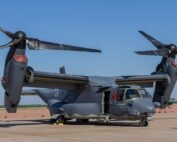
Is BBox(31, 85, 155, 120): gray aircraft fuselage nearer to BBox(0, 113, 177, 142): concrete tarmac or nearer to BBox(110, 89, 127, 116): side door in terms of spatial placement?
BBox(110, 89, 127, 116): side door

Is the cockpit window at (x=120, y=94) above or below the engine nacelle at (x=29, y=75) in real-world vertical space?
below

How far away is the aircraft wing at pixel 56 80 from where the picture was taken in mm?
23781

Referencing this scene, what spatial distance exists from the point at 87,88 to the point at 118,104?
3.20 m

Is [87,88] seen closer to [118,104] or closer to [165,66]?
[118,104]

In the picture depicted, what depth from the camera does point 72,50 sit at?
21453mm

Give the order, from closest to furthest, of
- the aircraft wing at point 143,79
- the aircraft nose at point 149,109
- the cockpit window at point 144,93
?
the aircraft nose at point 149,109
the cockpit window at point 144,93
the aircraft wing at point 143,79

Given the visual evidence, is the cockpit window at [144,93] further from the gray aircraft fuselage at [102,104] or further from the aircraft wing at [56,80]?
the aircraft wing at [56,80]

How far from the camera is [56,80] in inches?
992

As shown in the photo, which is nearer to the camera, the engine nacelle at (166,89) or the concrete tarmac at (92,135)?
the concrete tarmac at (92,135)

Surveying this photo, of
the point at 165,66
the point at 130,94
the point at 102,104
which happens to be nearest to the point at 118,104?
the point at 130,94

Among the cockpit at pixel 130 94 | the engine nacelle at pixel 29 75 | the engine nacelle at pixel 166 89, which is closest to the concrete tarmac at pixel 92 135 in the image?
the engine nacelle at pixel 29 75

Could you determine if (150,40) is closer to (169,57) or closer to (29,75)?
(169,57)

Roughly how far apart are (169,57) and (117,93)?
6.55 metres

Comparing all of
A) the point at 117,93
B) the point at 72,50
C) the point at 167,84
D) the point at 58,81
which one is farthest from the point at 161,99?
the point at 72,50
